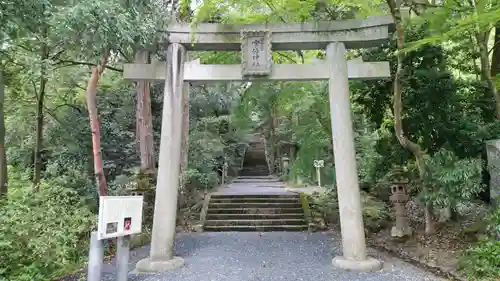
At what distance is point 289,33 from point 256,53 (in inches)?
28.4

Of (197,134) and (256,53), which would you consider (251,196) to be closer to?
(197,134)

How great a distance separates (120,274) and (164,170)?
1.82 metres

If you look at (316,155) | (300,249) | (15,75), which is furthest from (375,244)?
(15,75)

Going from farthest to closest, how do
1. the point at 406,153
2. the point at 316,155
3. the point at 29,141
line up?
the point at 316,155
the point at 29,141
the point at 406,153

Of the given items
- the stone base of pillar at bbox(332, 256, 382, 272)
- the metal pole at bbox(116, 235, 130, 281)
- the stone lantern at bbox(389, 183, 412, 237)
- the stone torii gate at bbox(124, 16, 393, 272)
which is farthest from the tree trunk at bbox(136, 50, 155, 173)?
the stone lantern at bbox(389, 183, 412, 237)

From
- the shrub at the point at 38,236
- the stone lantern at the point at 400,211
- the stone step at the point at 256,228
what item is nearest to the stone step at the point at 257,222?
the stone step at the point at 256,228

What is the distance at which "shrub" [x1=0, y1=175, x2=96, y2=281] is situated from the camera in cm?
513

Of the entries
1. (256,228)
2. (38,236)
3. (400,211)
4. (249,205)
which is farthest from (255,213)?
(38,236)

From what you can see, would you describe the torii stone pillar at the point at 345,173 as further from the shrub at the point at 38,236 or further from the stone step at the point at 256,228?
the shrub at the point at 38,236

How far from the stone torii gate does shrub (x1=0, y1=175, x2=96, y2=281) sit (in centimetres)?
144

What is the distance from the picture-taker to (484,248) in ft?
17.1

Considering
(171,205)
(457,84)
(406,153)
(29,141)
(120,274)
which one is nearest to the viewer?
(120,274)

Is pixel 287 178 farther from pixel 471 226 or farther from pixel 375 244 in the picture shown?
pixel 471 226

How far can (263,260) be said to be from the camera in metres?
6.46
